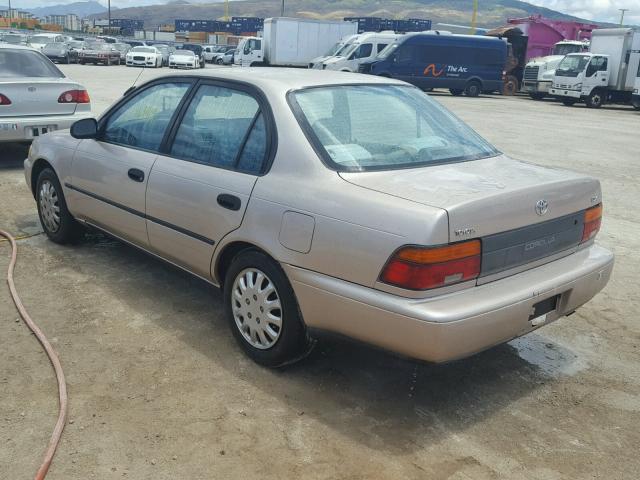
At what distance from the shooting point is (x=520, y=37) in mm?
32812

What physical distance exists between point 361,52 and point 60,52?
19.4 meters

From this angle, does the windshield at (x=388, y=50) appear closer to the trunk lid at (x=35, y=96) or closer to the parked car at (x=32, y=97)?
the parked car at (x=32, y=97)

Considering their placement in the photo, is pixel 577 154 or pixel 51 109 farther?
pixel 577 154

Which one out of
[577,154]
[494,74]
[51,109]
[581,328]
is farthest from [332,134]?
[494,74]

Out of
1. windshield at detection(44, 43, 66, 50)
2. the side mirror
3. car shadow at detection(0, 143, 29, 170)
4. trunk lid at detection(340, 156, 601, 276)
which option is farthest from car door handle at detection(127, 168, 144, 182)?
windshield at detection(44, 43, 66, 50)

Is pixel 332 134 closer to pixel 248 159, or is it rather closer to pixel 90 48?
pixel 248 159

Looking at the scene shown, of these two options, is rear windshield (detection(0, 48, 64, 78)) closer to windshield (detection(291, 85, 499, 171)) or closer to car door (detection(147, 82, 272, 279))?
car door (detection(147, 82, 272, 279))

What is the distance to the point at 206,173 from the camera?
381 cm

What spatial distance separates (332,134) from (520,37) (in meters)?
32.4

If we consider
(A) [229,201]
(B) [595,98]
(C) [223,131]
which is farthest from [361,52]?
(A) [229,201]

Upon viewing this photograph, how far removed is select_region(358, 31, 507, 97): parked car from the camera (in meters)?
27.7

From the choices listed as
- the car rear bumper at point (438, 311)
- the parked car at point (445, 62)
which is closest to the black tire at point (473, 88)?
the parked car at point (445, 62)

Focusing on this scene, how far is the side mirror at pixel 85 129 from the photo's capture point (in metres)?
4.76

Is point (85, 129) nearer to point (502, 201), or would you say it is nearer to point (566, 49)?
point (502, 201)
